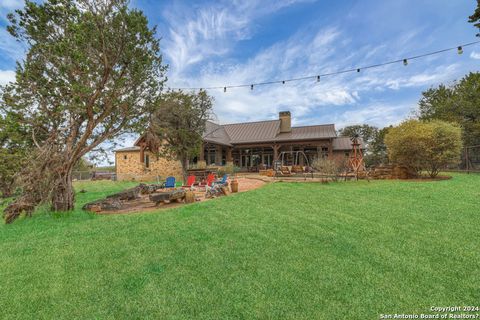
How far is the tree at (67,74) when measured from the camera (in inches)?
260

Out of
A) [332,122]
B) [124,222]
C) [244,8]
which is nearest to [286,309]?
[124,222]

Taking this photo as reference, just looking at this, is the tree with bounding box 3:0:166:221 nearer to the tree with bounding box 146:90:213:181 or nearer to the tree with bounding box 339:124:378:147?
the tree with bounding box 146:90:213:181

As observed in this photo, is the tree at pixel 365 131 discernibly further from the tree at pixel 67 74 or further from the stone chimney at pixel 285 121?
the tree at pixel 67 74

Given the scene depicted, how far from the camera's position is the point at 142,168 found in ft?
69.1

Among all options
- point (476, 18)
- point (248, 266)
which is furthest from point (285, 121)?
point (248, 266)

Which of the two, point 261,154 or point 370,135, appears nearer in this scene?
point 261,154

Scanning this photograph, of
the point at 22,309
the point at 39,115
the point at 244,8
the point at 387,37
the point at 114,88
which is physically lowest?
the point at 22,309

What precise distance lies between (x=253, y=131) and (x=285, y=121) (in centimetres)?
349

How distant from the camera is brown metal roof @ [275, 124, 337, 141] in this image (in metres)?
20.8

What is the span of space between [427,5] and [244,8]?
799cm

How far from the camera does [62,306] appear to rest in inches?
96.7

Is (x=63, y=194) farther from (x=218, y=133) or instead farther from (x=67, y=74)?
→ (x=218, y=133)

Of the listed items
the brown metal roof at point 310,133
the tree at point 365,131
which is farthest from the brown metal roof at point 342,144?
the tree at point 365,131

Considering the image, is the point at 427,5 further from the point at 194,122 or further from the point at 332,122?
the point at 332,122
